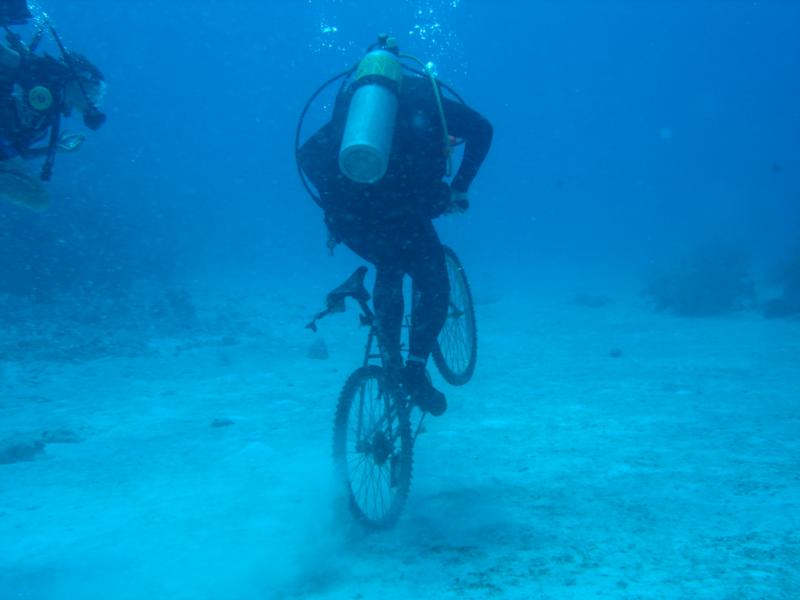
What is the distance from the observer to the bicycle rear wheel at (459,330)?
4.54 metres

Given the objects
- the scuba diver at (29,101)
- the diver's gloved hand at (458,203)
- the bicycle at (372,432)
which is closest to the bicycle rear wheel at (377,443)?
the bicycle at (372,432)

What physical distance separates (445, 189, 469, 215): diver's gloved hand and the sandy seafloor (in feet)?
6.80

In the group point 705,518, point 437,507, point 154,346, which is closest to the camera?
point 705,518

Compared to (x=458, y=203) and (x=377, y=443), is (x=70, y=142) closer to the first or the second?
(x=458, y=203)

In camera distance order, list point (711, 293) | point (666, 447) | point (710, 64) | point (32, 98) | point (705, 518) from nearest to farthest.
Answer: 1. point (705, 518)
2. point (32, 98)
3. point (666, 447)
4. point (711, 293)
5. point (710, 64)

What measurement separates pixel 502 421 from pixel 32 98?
16.4ft

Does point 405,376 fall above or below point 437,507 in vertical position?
above

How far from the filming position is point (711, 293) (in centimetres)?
1494

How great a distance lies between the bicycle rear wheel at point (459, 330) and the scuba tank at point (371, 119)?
5.63 ft

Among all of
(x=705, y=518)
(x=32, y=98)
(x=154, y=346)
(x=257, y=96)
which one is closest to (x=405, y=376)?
(x=705, y=518)

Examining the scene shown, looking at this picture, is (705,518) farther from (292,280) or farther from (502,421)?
(292,280)

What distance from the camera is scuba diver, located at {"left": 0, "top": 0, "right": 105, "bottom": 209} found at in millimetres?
3338

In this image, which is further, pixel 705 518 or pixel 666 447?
pixel 666 447

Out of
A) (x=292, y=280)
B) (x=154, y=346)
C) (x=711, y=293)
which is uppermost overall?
(x=292, y=280)
